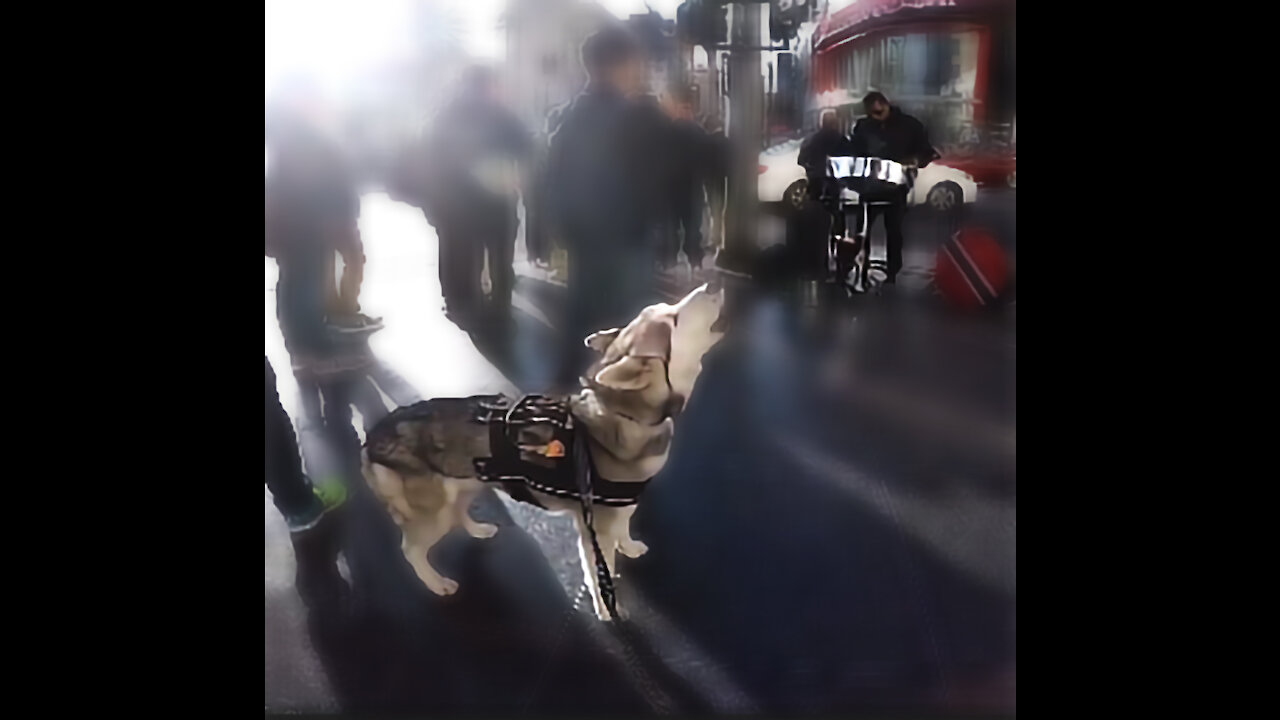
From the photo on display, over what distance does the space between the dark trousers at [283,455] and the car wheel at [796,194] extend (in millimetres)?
1174

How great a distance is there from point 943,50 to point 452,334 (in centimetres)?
120

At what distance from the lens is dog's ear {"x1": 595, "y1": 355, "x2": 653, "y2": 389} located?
5.94 feet

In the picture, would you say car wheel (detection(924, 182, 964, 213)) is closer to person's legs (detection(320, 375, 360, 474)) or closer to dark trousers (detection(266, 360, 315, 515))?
person's legs (detection(320, 375, 360, 474))

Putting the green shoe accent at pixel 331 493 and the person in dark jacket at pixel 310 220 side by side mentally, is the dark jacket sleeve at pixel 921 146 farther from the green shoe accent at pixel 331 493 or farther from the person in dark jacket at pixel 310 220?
the green shoe accent at pixel 331 493

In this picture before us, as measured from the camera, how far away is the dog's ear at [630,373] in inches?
71.2

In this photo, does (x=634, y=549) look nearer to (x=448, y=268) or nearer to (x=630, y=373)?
(x=630, y=373)

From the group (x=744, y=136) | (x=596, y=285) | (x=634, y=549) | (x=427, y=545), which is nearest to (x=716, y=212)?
(x=744, y=136)

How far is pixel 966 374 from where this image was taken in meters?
1.91

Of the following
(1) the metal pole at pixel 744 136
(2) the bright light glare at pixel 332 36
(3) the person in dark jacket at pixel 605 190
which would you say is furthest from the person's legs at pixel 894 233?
(2) the bright light glare at pixel 332 36

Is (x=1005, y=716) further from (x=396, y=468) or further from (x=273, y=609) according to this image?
(x=273, y=609)

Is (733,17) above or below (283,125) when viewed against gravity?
above

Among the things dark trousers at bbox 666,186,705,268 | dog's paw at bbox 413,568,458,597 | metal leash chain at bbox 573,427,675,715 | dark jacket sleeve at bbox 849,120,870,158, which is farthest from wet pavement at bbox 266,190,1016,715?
dark jacket sleeve at bbox 849,120,870,158

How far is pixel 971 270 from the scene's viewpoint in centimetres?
189

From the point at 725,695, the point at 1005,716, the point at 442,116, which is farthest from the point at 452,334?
the point at 1005,716
